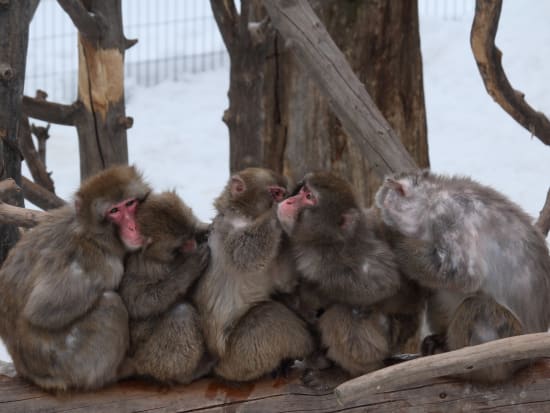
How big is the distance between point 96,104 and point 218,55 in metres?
8.32

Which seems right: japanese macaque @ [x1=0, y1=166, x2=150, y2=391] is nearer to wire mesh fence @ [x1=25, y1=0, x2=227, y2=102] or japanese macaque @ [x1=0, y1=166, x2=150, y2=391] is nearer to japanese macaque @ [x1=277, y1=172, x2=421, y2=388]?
japanese macaque @ [x1=277, y1=172, x2=421, y2=388]

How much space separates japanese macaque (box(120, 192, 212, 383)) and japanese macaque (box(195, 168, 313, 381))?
0.29 ft

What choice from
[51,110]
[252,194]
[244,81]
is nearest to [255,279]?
[252,194]

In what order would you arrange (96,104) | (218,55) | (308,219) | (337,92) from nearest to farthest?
(308,219)
(337,92)
(96,104)
(218,55)

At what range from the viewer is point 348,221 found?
510 centimetres

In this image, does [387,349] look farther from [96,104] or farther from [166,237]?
[96,104]

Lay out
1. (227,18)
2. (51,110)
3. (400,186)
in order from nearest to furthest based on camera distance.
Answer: (400,186) → (51,110) → (227,18)

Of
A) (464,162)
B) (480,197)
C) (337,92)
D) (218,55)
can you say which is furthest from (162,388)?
(218,55)

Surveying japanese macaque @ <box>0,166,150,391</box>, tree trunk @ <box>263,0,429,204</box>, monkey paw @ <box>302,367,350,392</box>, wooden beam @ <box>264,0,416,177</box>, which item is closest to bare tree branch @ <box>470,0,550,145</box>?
wooden beam @ <box>264,0,416,177</box>

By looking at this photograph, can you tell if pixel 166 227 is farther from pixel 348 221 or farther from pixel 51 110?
pixel 51 110

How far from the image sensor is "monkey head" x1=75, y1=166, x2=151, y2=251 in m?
→ 5.07

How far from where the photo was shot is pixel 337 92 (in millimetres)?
7043

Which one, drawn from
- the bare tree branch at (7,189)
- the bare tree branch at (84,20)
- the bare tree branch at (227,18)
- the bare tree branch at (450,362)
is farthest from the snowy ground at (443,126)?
the bare tree branch at (450,362)

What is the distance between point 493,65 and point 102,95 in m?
3.05
